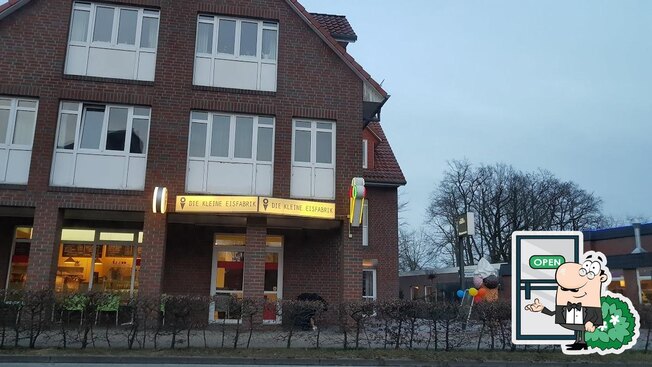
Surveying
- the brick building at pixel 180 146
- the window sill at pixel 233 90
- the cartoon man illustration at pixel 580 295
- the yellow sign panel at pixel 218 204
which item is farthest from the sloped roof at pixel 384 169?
the cartoon man illustration at pixel 580 295

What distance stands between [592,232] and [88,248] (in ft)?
89.7

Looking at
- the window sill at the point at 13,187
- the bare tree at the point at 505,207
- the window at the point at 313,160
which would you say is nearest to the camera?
the window sill at the point at 13,187

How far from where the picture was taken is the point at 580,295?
7902mm

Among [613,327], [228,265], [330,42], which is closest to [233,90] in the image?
[330,42]

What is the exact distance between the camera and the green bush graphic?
8195 mm

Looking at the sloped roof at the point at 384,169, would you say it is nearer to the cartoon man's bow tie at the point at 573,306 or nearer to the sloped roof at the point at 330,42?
the sloped roof at the point at 330,42

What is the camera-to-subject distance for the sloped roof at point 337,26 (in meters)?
20.6

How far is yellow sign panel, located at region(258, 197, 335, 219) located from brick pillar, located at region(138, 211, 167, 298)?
9.66 feet

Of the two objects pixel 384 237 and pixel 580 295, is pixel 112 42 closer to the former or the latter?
pixel 384 237

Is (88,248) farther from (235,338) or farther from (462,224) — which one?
(462,224)

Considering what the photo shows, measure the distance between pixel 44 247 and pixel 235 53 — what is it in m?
7.88

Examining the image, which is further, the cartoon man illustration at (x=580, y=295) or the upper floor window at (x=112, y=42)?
the upper floor window at (x=112, y=42)

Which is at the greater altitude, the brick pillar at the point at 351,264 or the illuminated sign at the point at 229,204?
the illuminated sign at the point at 229,204

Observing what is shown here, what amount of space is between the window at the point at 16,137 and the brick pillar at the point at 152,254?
3.67 metres
